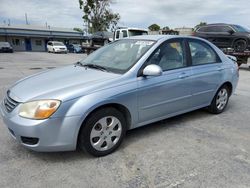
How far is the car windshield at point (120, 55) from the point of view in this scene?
334cm

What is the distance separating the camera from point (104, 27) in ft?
133

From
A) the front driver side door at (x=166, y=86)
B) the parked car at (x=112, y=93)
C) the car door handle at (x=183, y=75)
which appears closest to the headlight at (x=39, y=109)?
the parked car at (x=112, y=93)

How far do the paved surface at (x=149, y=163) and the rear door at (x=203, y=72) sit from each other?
0.63 meters

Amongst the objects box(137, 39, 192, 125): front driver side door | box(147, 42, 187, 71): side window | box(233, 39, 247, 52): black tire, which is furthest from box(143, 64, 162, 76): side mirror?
box(233, 39, 247, 52): black tire

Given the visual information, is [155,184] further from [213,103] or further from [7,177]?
[213,103]

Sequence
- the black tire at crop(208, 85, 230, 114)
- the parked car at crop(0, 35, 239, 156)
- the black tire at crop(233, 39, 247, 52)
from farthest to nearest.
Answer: the black tire at crop(233, 39, 247, 52), the black tire at crop(208, 85, 230, 114), the parked car at crop(0, 35, 239, 156)

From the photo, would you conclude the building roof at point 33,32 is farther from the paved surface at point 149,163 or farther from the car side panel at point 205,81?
the car side panel at point 205,81

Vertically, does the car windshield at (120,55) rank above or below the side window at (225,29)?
below

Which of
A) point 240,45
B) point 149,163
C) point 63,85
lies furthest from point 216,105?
point 240,45

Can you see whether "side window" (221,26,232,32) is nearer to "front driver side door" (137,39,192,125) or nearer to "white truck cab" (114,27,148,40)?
"white truck cab" (114,27,148,40)

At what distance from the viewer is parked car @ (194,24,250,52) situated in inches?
482

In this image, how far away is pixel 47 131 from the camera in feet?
8.46

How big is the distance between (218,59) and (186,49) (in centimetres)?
98

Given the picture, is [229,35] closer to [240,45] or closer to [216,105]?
[240,45]
